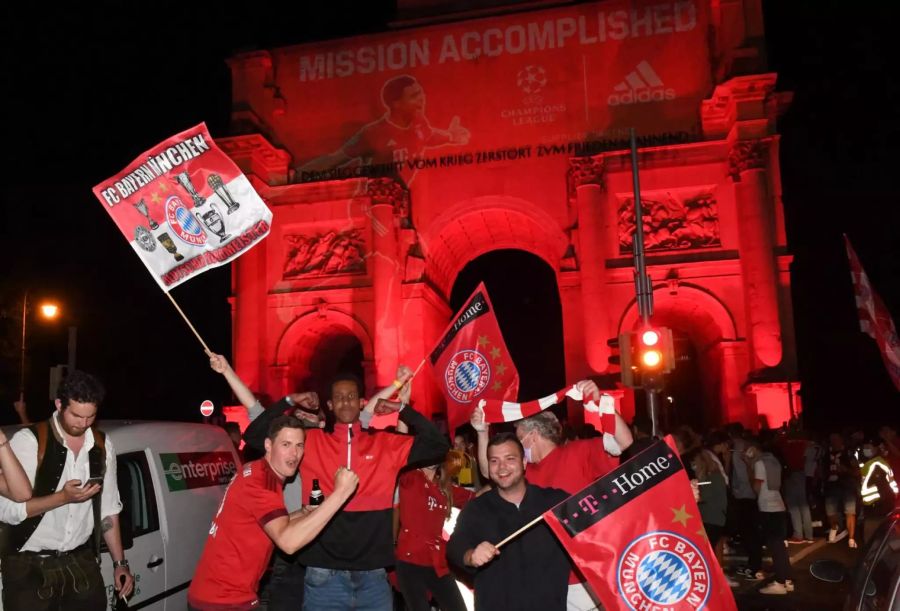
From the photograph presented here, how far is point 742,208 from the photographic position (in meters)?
25.5

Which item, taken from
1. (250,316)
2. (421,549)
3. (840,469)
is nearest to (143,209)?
(421,549)

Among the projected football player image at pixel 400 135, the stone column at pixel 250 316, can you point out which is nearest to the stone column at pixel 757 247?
the projected football player image at pixel 400 135

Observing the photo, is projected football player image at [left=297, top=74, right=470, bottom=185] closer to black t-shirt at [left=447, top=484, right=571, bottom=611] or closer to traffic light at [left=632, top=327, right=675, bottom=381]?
traffic light at [left=632, top=327, right=675, bottom=381]

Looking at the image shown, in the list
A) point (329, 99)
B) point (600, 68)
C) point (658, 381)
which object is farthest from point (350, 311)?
point (658, 381)

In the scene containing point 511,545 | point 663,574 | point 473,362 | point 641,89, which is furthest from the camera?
point 641,89

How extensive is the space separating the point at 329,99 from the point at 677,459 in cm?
2604

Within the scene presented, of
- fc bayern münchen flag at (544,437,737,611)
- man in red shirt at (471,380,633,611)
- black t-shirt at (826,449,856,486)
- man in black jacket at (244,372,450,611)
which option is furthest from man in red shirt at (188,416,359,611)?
black t-shirt at (826,449,856,486)

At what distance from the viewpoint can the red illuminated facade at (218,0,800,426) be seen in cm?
2575

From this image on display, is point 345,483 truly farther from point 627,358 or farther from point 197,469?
point 627,358

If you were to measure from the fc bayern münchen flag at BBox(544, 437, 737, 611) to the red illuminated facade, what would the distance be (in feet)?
68.4

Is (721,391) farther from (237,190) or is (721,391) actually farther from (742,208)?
(237,190)

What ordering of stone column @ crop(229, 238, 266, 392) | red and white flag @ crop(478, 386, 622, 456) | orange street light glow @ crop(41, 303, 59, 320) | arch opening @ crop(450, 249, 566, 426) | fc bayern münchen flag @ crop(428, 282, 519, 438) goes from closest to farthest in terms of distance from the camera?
red and white flag @ crop(478, 386, 622, 456)
fc bayern münchen flag @ crop(428, 282, 519, 438)
orange street light glow @ crop(41, 303, 59, 320)
stone column @ crop(229, 238, 266, 392)
arch opening @ crop(450, 249, 566, 426)

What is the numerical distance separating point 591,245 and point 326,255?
8.86 m

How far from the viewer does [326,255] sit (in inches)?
1112
